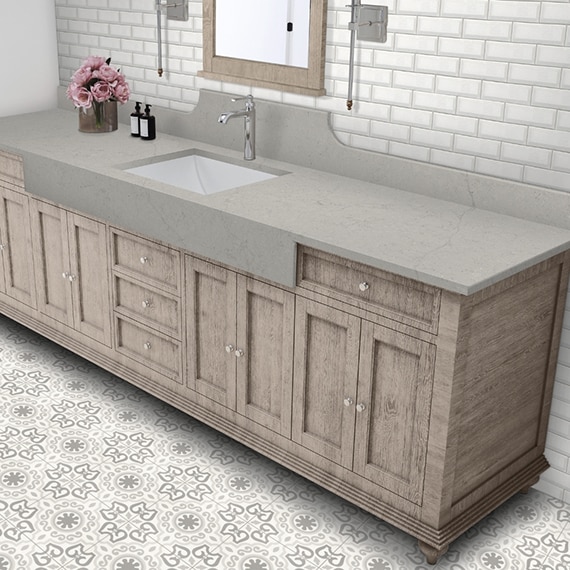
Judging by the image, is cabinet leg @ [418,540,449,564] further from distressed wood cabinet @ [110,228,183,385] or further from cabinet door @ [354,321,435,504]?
distressed wood cabinet @ [110,228,183,385]

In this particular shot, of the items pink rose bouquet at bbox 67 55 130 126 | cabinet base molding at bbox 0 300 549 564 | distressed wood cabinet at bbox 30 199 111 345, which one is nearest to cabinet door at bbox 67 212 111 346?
distressed wood cabinet at bbox 30 199 111 345

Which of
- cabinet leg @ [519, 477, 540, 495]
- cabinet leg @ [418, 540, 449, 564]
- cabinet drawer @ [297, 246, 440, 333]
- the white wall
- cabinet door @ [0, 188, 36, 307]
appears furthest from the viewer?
the white wall

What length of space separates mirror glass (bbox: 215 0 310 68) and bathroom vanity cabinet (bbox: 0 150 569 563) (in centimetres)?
96

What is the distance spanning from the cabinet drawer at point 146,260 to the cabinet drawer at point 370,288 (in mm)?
677

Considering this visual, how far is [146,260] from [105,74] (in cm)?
112

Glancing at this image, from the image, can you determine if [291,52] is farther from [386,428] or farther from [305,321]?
[386,428]

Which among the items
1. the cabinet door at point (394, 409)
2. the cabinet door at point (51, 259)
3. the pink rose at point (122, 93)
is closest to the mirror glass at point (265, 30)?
the pink rose at point (122, 93)

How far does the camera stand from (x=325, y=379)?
117 inches

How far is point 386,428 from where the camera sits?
9.29 ft

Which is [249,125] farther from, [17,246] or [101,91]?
[17,246]

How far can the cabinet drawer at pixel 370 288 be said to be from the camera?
259cm

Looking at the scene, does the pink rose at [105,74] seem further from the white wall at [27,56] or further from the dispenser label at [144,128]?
the white wall at [27,56]

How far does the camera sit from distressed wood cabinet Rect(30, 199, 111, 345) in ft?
12.3

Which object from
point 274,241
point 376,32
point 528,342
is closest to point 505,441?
point 528,342
